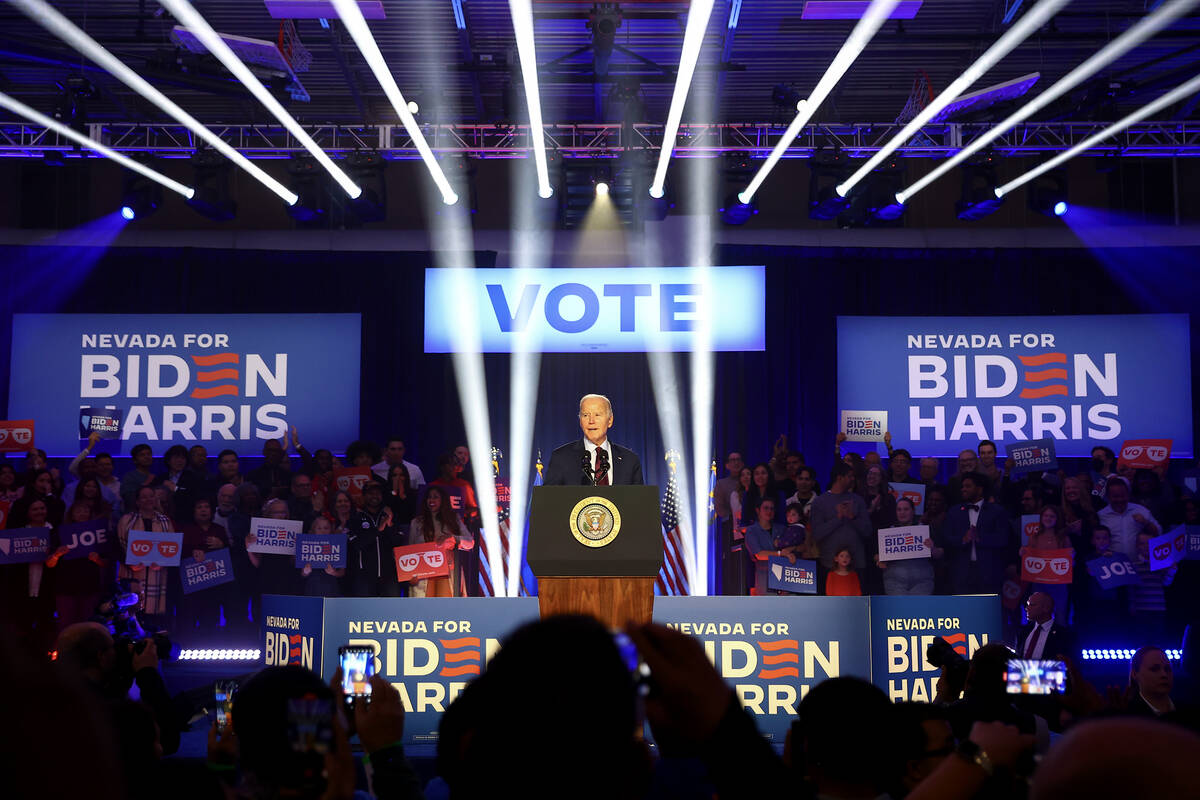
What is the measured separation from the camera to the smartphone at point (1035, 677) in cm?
233

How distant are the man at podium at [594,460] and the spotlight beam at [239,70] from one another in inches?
125

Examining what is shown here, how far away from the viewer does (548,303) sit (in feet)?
38.4

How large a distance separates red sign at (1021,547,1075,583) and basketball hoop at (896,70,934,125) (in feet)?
13.3

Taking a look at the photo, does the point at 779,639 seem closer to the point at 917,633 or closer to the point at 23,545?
the point at 917,633

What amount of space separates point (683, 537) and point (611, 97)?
4.72 metres

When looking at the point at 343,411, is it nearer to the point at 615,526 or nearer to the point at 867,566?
the point at 867,566

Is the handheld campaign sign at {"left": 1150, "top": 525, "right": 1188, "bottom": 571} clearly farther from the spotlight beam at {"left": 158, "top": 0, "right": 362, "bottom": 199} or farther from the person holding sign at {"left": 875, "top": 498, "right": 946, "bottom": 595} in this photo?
the spotlight beam at {"left": 158, "top": 0, "right": 362, "bottom": 199}

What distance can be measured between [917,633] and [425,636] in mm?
2500

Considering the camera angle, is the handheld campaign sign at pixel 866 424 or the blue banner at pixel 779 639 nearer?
the blue banner at pixel 779 639

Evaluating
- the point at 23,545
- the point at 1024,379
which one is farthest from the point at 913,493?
the point at 23,545

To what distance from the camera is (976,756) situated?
150cm

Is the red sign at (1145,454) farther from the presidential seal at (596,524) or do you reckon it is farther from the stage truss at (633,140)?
the presidential seal at (596,524)

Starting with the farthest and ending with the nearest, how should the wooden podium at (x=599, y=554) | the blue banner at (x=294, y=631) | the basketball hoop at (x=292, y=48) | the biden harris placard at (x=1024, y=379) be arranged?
the biden harris placard at (x=1024, y=379) → the basketball hoop at (x=292, y=48) → the blue banner at (x=294, y=631) → the wooden podium at (x=599, y=554)

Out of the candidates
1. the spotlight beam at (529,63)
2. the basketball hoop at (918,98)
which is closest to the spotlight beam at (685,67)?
the spotlight beam at (529,63)
